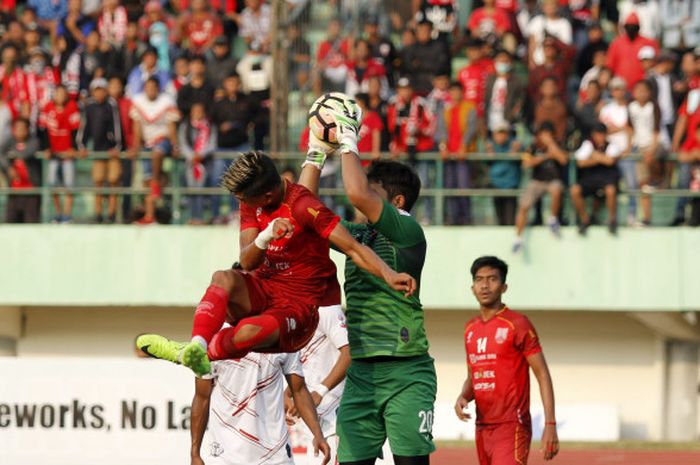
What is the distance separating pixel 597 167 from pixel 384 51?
2989 mm

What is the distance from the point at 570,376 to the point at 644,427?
116 centimetres

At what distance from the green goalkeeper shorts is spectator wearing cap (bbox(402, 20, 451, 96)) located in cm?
1007

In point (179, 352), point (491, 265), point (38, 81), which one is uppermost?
point (38, 81)

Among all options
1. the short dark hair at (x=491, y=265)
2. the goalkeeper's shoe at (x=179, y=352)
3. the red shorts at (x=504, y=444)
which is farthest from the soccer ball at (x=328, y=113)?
the red shorts at (x=504, y=444)

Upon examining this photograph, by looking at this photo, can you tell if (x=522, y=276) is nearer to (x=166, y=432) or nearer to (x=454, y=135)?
(x=454, y=135)

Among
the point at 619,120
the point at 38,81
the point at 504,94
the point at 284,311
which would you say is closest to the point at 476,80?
the point at 504,94

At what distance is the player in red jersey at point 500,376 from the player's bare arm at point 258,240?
2.11 meters

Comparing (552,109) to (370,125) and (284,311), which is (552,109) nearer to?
(370,125)

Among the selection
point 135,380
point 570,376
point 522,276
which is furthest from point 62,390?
point 570,376

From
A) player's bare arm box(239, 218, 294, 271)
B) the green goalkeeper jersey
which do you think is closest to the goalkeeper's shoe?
player's bare arm box(239, 218, 294, 271)

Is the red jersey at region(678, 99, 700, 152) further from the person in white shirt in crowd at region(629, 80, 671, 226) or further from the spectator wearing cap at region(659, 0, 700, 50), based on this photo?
the spectator wearing cap at region(659, 0, 700, 50)

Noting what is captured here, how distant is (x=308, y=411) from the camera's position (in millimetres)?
8484

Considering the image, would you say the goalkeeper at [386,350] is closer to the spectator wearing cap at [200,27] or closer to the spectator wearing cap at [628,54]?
the spectator wearing cap at [628,54]

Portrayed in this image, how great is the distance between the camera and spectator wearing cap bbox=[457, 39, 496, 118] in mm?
17375
